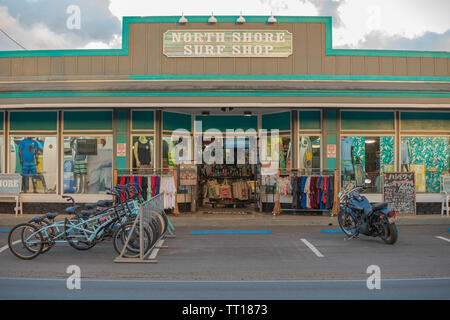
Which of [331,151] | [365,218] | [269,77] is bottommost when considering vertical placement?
[365,218]

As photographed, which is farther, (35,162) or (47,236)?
(35,162)

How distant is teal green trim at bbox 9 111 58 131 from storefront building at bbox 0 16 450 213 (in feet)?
0.12


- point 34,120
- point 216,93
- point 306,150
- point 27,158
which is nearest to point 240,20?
point 216,93

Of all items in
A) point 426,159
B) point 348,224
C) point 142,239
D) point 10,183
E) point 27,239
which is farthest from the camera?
point 426,159

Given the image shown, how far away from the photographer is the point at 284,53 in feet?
45.3

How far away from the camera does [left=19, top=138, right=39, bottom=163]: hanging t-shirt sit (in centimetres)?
1411

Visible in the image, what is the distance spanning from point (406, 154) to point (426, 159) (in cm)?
75

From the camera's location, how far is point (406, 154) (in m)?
14.1

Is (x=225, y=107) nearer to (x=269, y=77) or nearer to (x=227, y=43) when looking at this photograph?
(x=269, y=77)

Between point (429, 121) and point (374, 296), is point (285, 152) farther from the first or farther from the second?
point (374, 296)

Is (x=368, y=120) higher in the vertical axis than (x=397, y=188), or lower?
higher

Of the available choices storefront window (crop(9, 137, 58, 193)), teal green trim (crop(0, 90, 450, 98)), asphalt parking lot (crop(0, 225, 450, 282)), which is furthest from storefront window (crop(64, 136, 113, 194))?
asphalt parking lot (crop(0, 225, 450, 282))

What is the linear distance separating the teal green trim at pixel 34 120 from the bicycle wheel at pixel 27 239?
22.0ft

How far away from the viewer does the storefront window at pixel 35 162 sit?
46.2 ft
